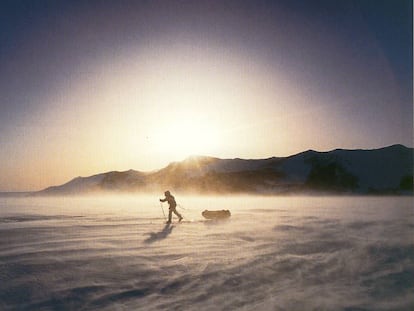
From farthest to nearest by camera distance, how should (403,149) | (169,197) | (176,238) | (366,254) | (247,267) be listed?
1. (403,149)
2. (169,197)
3. (176,238)
4. (366,254)
5. (247,267)

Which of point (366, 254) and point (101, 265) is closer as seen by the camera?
point (101, 265)

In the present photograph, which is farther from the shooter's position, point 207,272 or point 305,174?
point 305,174

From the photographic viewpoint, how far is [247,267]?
10719 millimetres

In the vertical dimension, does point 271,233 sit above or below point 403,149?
below

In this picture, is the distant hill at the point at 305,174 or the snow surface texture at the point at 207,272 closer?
the snow surface texture at the point at 207,272

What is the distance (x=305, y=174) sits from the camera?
140 metres

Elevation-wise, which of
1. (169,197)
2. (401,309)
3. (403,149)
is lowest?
(401,309)

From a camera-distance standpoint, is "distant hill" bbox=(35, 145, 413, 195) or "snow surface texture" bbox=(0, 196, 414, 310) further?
"distant hill" bbox=(35, 145, 413, 195)

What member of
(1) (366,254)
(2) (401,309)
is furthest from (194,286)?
(1) (366,254)

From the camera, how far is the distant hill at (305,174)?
126 meters

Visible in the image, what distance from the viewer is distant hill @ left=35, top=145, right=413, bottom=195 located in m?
126

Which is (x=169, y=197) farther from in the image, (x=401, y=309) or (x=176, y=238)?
(x=401, y=309)

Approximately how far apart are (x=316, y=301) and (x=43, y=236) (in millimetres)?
13599

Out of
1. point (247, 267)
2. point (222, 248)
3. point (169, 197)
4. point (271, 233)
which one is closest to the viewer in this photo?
point (247, 267)
